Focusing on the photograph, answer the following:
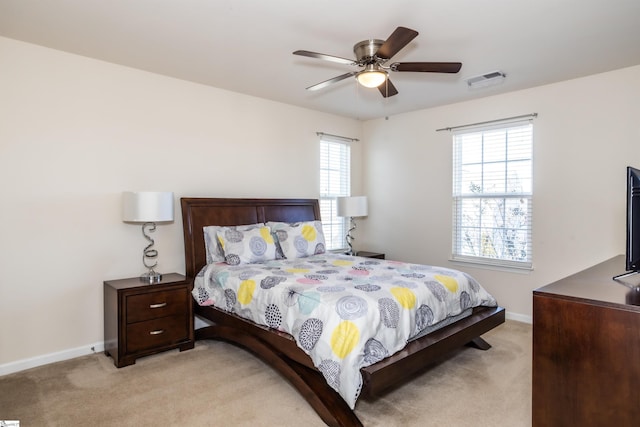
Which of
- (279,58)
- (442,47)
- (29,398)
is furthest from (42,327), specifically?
(442,47)

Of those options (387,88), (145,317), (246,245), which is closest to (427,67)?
(387,88)

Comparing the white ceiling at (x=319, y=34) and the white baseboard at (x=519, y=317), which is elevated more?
the white ceiling at (x=319, y=34)

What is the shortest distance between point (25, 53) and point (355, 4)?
2686 mm

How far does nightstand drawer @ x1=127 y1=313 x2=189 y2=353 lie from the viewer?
10.2ft

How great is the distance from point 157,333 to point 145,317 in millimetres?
183

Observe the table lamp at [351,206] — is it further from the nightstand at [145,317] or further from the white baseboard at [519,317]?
the nightstand at [145,317]

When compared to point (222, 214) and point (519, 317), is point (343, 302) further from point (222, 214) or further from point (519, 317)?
point (519, 317)

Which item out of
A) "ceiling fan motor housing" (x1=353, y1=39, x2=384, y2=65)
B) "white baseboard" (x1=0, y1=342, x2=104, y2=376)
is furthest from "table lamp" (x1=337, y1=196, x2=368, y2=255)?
"white baseboard" (x1=0, y1=342, x2=104, y2=376)

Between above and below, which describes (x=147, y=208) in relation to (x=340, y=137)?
below

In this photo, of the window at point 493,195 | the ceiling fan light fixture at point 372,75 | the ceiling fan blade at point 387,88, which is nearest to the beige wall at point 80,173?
the ceiling fan blade at point 387,88

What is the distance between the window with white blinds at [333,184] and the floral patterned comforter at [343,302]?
176 centimetres

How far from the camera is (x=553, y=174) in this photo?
3.98 metres

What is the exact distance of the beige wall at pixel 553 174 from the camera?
3.61 m

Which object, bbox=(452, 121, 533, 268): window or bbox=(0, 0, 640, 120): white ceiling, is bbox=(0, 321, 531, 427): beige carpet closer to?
bbox=(452, 121, 533, 268): window
